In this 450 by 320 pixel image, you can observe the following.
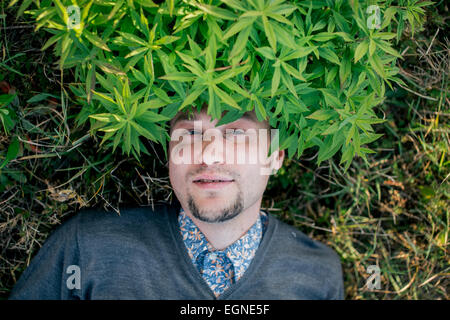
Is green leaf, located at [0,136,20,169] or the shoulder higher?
green leaf, located at [0,136,20,169]

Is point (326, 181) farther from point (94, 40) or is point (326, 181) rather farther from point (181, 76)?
point (94, 40)

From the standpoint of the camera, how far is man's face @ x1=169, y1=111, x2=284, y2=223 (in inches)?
59.6

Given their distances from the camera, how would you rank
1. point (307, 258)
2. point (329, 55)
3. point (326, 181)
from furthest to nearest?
point (326, 181), point (307, 258), point (329, 55)

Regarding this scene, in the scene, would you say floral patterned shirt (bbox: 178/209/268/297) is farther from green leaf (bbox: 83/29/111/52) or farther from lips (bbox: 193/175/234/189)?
green leaf (bbox: 83/29/111/52)

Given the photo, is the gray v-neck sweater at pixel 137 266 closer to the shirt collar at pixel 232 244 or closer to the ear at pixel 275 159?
the shirt collar at pixel 232 244

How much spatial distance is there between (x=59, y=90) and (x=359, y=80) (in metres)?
1.35

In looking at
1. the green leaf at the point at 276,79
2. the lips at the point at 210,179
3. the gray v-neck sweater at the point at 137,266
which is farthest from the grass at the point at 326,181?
the green leaf at the point at 276,79

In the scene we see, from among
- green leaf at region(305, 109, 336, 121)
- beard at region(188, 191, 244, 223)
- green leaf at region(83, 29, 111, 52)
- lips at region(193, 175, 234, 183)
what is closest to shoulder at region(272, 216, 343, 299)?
beard at region(188, 191, 244, 223)

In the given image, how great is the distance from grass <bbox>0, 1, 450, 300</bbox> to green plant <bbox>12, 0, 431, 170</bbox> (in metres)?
0.58

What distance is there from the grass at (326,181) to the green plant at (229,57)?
1.90 ft

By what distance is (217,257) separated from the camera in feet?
5.69

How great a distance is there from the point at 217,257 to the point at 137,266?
13.9 inches

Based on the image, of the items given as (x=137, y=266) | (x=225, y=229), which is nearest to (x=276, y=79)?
(x=225, y=229)

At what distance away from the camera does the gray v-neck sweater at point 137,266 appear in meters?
1.67
